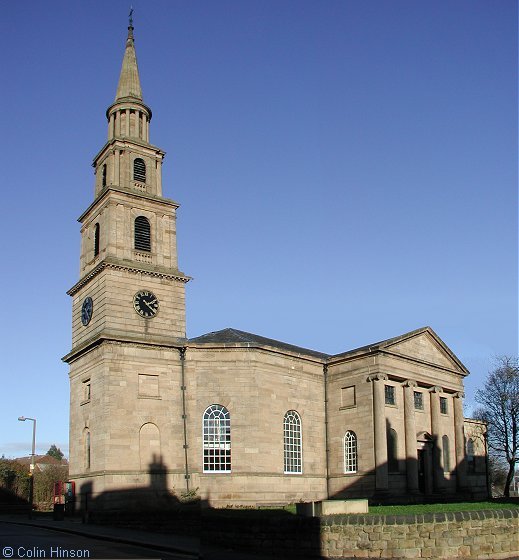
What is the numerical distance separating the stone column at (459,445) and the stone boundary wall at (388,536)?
86.7ft

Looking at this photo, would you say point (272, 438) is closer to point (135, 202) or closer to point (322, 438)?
point (322, 438)

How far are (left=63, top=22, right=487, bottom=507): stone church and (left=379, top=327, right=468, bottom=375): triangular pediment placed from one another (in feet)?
→ 0.53

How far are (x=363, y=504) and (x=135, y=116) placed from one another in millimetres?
30581

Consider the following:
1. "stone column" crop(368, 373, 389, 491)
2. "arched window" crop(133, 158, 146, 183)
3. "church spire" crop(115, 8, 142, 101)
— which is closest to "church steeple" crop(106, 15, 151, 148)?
"church spire" crop(115, 8, 142, 101)

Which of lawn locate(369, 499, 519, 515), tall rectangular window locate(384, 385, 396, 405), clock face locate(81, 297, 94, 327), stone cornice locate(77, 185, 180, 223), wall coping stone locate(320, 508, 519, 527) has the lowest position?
lawn locate(369, 499, 519, 515)

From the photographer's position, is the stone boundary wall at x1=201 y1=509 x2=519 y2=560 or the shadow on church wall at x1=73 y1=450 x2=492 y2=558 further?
the shadow on church wall at x1=73 y1=450 x2=492 y2=558

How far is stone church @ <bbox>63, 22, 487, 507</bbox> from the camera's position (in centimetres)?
3772

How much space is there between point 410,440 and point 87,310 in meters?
22.1

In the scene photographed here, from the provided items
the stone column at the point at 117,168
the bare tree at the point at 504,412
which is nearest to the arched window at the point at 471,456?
the bare tree at the point at 504,412

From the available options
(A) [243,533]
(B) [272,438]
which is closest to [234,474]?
(B) [272,438]

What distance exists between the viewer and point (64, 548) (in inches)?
896

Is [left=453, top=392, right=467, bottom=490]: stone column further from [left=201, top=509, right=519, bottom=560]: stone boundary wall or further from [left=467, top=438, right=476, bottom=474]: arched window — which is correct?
[left=201, top=509, right=519, bottom=560]: stone boundary wall

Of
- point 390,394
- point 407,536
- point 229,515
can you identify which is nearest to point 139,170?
point 390,394

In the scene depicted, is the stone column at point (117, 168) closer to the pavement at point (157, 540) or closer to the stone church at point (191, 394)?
the stone church at point (191, 394)
